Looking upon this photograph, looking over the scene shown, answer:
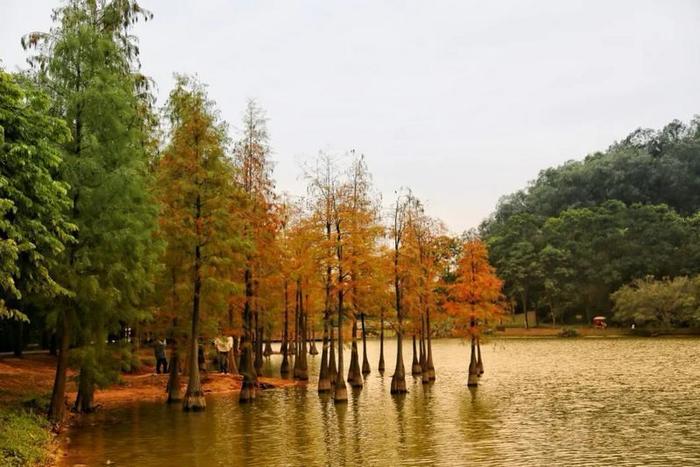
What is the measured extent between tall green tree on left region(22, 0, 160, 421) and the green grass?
208 centimetres

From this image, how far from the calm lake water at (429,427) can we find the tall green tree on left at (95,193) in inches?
→ 156

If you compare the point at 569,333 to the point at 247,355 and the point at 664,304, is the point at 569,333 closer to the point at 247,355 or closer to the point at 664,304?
the point at 664,304

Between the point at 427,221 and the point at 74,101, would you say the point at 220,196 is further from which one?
the point at 427,221

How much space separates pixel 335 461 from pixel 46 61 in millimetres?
18540

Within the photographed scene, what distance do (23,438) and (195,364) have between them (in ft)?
37.1

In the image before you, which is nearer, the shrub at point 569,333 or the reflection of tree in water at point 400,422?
the reflection of tree in water at point 400,422

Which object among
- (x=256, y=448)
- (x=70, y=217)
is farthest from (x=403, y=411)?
(x=70, y=217)

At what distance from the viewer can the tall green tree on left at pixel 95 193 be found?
82.0 ft

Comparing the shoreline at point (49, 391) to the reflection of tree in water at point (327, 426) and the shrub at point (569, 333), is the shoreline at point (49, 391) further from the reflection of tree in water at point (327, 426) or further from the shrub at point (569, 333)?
the shrub at point (569, 333)

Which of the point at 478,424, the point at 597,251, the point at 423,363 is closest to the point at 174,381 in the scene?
the point at 478,424

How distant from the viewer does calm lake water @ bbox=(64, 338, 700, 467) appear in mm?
20594

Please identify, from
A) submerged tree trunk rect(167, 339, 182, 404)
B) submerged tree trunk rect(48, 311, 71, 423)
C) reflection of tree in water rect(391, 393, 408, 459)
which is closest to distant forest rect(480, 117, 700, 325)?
reflection of tree in water rect(391, 393, 408, 459)

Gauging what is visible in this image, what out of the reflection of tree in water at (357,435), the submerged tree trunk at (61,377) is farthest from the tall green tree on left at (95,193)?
the reflection of tree in water at (357,435)

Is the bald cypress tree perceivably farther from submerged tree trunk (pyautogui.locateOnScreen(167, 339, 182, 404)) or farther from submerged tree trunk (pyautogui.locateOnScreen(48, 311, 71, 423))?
submerged tree trunk (pyautogui.locateOnScreen(48, 311, 71, 423))
